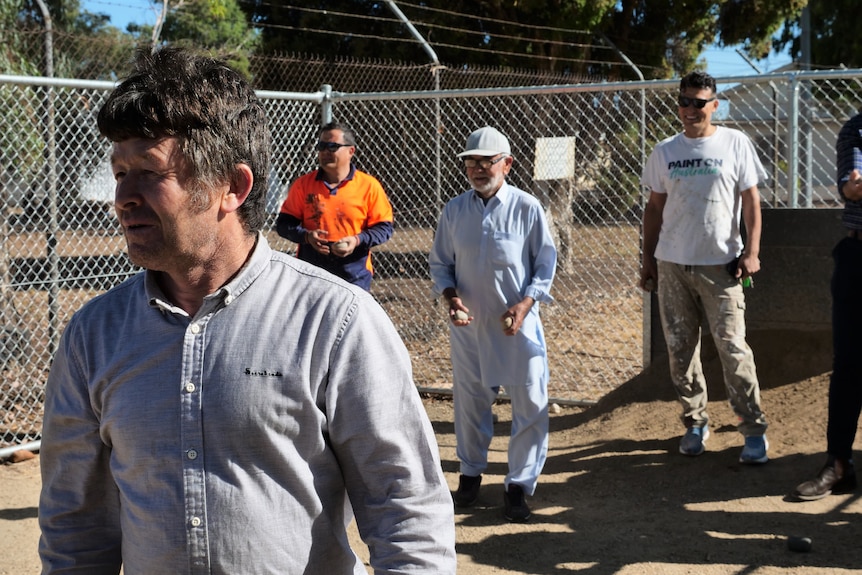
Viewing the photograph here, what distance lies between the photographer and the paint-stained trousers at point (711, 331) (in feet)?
19.4

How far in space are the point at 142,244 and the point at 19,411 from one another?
6060mm

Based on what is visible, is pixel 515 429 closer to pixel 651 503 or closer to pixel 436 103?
pixel 651 503

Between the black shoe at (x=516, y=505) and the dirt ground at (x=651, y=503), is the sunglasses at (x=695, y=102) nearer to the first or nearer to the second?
the dirt ground at (x=651, y=503)

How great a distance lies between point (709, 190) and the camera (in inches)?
230

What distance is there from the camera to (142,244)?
1.82 metres

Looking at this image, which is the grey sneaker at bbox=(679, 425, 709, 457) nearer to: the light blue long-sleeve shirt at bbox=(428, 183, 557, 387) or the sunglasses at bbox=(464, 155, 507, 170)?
the light blue long-sleeve shirt at bbox=(428, 183, 557, 387)

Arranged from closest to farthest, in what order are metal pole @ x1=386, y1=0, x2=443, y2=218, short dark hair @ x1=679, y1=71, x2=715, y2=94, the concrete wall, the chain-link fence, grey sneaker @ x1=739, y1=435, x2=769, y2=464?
1. short dark hair @ x1=679, y1=71, x2=715, y2=94
2. grey sneaker @ x1=739, y1=435, x2=769, y2=464
3. the concrete wall
4. the chain-link fence
5. metal pole @ x1=386, y1=0, x2=443, y2=218

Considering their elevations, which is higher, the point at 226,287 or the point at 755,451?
the point at 226,287

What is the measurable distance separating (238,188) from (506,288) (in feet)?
11.6

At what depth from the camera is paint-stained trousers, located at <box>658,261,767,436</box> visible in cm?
591

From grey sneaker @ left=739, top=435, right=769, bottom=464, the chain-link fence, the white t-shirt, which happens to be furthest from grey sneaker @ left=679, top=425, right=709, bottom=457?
the chain-link fence

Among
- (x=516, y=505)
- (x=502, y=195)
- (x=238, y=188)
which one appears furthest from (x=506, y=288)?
(x=238, y=188)

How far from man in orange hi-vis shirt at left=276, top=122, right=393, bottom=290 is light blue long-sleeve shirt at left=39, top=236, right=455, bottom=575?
435 cm

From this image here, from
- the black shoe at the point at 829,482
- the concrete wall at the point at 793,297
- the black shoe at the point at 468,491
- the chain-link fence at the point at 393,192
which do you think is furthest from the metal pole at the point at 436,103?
the black shoe at the point at 829,482
